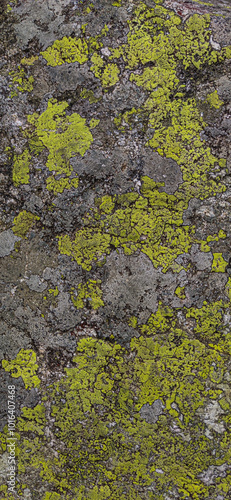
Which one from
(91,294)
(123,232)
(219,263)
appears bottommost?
(91,294)

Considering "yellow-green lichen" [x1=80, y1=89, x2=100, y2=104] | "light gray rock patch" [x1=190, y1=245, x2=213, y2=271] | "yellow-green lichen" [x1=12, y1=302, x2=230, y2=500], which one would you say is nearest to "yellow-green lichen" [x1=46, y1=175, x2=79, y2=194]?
"yellow-green lichen" [x1=80, y1=89, x2=100, y2=104]

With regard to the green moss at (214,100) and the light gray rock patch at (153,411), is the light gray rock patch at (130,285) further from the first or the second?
the green moss at (214,100)

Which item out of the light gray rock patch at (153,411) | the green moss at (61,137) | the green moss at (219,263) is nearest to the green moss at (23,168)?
the green moss at (61,137)

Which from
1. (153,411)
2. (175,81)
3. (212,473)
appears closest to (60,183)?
(175,81)

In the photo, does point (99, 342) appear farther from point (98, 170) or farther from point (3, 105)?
point (3, 105)

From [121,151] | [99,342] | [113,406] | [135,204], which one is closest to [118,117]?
[121,151]

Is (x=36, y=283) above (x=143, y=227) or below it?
below

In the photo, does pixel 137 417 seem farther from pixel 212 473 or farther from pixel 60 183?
pixel 60 183
